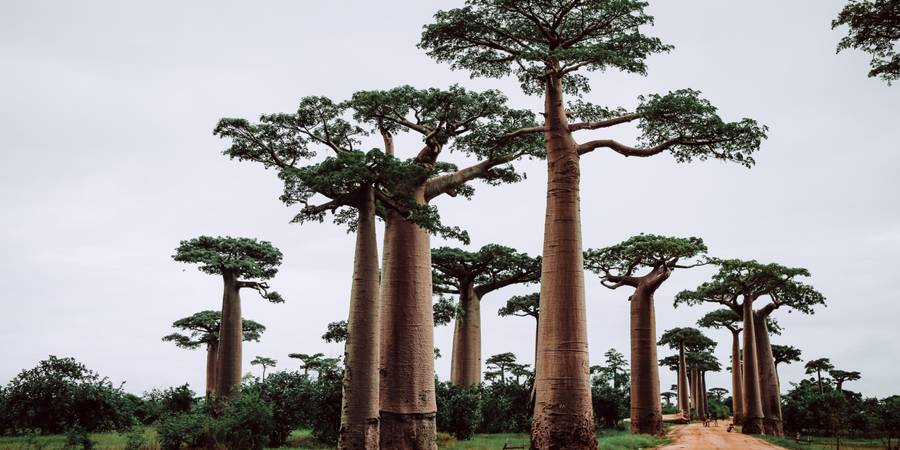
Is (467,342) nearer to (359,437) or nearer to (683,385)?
(359,437)

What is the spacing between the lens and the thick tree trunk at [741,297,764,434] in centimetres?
2372

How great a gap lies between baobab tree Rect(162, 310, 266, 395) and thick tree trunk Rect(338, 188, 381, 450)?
1747 cm

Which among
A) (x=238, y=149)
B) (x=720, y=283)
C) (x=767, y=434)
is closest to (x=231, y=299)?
(x=238, y=149)

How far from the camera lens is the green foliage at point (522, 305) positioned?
84.4ft

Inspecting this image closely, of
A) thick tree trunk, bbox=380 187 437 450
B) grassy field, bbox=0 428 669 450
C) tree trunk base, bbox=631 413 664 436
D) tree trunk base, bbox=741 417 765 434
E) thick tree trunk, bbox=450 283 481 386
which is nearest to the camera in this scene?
thick tree trunk, bbox=380 187 437 450

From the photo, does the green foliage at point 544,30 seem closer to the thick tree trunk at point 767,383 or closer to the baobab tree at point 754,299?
the baobab tree at point 754,299

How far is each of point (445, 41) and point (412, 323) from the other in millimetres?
6444

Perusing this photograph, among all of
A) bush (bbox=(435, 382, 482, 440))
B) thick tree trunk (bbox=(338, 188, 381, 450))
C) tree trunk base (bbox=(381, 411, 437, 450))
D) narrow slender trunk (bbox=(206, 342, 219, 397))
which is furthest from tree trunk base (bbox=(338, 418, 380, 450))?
narrow slender trunk (bbox=(206, 342, 219, 397))

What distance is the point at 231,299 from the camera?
71.7ft

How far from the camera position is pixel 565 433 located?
1056 cm

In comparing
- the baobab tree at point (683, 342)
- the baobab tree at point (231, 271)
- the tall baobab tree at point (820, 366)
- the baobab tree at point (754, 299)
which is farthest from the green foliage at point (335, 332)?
the tall baobab tree at point (820, 366)

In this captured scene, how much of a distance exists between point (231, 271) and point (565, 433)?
598 inches

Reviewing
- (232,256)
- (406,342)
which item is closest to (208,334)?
(232,256)

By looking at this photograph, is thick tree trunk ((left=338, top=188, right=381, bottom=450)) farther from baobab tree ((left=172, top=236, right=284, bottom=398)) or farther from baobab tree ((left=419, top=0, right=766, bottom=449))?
baobab tree ((left=172, top=236, right=284, bottom=398))
